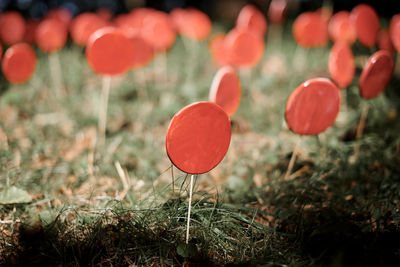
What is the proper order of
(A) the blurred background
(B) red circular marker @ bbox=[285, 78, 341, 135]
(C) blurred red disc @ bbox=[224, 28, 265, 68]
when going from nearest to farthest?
(B) red circular marker @ bbox=[285, 78, 341, 135], (C) blurred red disc @ bbox=[224, 28, 265, 68], (A) the blurred background

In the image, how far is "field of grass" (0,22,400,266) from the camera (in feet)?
4.09

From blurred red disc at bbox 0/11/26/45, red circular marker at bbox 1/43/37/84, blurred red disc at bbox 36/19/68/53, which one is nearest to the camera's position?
red circular marker at bbox 1/43/37/84

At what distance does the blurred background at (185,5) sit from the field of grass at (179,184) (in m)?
2.43

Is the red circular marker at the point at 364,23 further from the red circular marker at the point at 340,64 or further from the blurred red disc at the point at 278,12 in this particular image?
the blurred red disc at the point at 278,12

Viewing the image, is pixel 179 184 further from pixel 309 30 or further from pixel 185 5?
pixel 185 5

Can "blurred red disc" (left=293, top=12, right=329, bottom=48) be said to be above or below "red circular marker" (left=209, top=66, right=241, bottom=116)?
above

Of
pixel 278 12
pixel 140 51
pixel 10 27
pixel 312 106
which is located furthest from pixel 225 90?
pixel 10 27

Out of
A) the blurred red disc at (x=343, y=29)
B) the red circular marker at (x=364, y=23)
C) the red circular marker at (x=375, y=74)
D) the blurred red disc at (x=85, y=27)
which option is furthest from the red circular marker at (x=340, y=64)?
the blurred red disc at (x=85, y=27)

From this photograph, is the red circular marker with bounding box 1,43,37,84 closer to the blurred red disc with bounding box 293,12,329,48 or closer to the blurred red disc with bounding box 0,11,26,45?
the blurred red disc with bounding box 0,11,26,45

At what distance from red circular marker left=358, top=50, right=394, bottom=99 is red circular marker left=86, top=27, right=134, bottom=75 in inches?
52.9

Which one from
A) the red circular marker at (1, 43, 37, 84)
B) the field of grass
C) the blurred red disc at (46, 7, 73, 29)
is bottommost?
the field of grass

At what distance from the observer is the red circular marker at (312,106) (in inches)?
53.5

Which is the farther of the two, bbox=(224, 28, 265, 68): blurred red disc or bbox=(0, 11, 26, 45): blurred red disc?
bbox=(0, 11, 26, 45): blurred red disc

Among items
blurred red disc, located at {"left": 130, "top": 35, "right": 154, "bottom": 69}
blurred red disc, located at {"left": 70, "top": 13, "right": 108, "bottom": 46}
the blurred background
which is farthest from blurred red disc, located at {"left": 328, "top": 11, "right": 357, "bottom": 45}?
the blurred background
